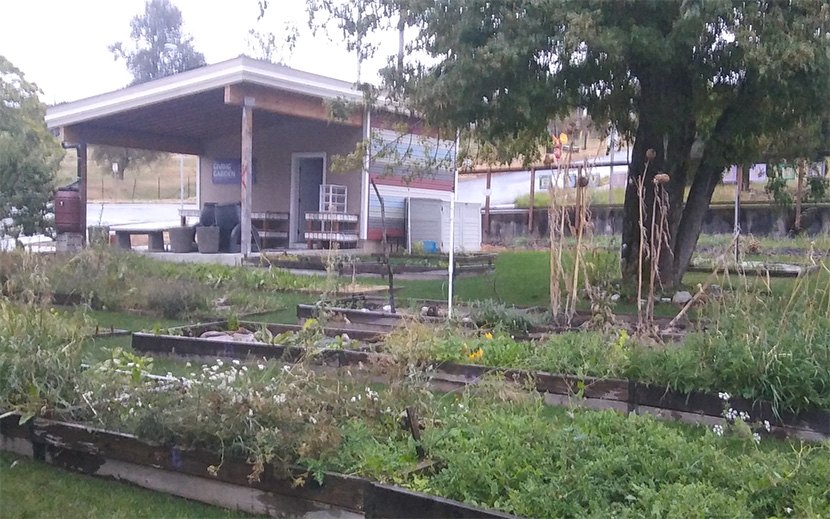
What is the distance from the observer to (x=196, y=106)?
17.6 m

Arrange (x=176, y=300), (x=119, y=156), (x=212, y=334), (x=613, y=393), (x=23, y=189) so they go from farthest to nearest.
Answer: (x=119, y=156)
(x=23, y=189)
(x=176, y=300)
(x=212, y=334)
(x=613, y=393)

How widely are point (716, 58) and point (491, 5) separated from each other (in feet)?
8.55

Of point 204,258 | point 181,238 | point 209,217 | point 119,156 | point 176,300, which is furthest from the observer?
point 119,156

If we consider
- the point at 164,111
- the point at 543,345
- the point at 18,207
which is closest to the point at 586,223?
the point at 543,345

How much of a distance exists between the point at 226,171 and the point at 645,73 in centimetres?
1414

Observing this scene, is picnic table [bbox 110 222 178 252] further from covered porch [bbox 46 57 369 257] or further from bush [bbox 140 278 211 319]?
bush [bbox 140 278 211 319]

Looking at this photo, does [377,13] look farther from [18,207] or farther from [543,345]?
[18,207]

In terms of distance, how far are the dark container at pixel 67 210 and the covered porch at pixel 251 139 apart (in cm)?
65

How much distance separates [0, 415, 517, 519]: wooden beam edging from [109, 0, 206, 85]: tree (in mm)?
52423

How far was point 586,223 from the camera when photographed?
7.40 metres

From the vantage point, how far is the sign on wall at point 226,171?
831 inches

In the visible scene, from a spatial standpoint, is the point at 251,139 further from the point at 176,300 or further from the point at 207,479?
the point at 207,479

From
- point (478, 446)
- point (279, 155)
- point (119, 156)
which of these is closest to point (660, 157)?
point (478, 446)

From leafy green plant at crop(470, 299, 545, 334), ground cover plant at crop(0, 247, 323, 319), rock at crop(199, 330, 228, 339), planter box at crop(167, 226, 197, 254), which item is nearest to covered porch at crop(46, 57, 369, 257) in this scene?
planter box at crop(167, 226, 197, 254)
